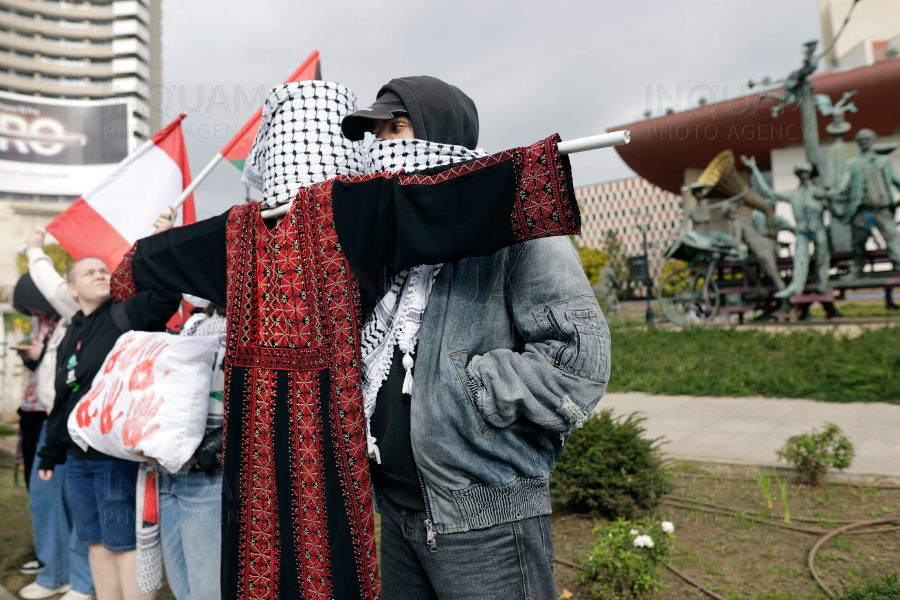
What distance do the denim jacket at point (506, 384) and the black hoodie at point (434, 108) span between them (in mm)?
390

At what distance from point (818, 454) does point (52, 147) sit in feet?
148

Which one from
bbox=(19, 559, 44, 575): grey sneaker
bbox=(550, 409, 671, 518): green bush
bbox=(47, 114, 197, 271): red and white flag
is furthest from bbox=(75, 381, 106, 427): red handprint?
bbox=(550, 409, 671, 518): green bush

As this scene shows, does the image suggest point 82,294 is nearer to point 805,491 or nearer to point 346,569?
point 346,569

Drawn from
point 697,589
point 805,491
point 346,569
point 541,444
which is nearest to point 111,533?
point 346,569

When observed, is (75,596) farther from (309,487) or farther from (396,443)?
(396,443)

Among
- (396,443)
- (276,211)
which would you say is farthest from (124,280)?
(396,443)

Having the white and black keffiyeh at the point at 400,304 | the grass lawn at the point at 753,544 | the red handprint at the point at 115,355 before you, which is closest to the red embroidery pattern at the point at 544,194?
the white and black keffiyeh at the point at 400,304

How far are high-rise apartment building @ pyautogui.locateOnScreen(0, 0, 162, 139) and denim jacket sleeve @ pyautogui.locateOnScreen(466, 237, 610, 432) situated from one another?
70.2 meters

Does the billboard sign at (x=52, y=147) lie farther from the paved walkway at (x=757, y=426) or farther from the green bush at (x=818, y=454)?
the green bush at (x=818, y=454)

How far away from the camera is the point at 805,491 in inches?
160

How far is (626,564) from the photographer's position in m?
2.71

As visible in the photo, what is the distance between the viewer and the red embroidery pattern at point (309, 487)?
5.34 feet

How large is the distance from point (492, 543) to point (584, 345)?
1.76 ft

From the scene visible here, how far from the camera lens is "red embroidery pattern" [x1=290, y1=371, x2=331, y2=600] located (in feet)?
5.34
